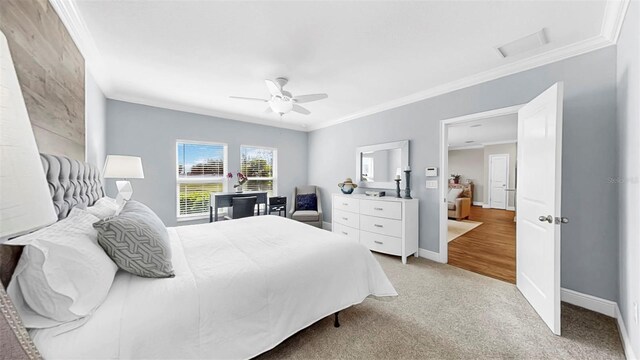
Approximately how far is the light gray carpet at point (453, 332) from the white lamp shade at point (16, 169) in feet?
4.91

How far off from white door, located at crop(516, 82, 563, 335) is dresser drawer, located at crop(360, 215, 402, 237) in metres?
1.31

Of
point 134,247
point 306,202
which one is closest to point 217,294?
point 134,247

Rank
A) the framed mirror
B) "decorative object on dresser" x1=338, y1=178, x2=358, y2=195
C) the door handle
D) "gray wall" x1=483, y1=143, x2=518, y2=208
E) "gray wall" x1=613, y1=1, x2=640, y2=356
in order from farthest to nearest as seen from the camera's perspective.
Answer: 1. "gray wall" x1=483, y1=143, x2=518, y2=208
2. "decorative object on dresser" x1=338, y1=178, x2=358, y2=195
3. the framed mirror
4. the door handle
5. "gray wall" x1=613, y1=1, x2=640, y2=356

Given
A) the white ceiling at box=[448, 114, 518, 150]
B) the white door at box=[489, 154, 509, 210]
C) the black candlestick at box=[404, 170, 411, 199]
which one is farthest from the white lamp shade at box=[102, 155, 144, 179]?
the white door at box=[489, 154, 509, 210]

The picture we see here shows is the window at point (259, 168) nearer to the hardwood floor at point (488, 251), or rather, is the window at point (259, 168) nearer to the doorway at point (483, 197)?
the doorway at point (483, 197)

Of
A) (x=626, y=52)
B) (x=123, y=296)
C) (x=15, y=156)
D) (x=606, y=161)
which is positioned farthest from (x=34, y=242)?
(x=606, y=161)

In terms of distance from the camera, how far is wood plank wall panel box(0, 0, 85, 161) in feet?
3.85

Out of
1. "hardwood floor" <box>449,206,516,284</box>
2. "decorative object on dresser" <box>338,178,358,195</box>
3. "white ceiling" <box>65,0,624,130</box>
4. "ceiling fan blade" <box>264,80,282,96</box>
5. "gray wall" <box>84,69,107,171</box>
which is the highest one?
"white ceiling" <box>65,0,624,130</box>

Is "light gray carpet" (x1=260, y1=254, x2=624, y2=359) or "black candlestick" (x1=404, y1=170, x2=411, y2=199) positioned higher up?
"black candlestick" (x1=404, y1=170, x2=411, y2=199)

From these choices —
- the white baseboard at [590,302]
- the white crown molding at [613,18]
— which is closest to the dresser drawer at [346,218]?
the white baseboard at [590,302]

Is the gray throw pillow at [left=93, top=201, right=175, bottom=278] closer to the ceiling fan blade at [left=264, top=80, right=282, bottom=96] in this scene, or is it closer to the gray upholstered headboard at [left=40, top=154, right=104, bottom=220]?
the gray upholstered headboard at [left=40, top=154, right=104, bottom=220]

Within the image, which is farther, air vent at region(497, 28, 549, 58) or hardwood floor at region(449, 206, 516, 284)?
hardwood floor at region(449, 206, 516, 284)

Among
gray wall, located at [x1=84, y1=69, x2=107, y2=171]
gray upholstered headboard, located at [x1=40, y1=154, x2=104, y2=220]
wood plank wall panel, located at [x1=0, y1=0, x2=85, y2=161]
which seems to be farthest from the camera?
gray wall, located at [x1=84, y1=69, x2=107, y2=171]

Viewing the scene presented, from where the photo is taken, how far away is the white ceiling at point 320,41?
170 cm
